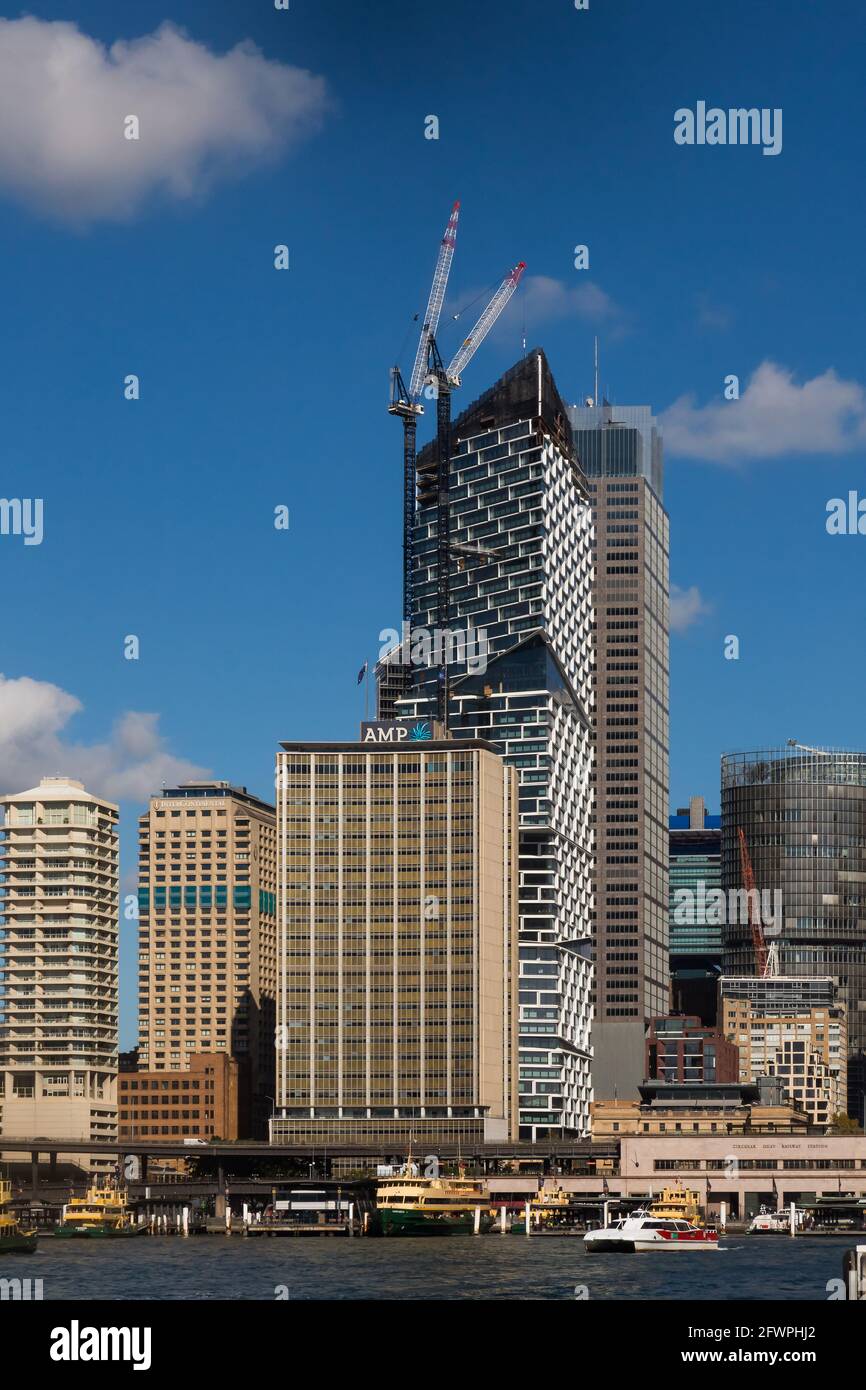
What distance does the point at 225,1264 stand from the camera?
148125 millimetres

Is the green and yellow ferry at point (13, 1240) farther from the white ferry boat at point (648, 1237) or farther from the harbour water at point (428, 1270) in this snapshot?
the white ferry boat at point (648, 1237)

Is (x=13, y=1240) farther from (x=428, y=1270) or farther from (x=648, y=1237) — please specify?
(x=428, y=1270)

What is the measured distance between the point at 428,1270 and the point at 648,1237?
41.2 metres

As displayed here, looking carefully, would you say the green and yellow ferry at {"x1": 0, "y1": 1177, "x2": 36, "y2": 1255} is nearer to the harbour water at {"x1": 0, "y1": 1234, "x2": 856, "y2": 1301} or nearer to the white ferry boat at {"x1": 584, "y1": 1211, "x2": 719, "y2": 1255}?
the harbour water at {"x1": 0, "y1": 1234, "x2": 856, "y2": 1301}

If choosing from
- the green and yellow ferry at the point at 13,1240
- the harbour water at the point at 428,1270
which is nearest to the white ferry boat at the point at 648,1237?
the harbour water at the point at 428,1270

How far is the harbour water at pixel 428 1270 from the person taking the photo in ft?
363

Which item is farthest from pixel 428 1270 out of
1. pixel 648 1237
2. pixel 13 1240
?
pixel 13 1240

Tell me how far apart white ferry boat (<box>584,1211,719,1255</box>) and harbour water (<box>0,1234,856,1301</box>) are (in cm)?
179
